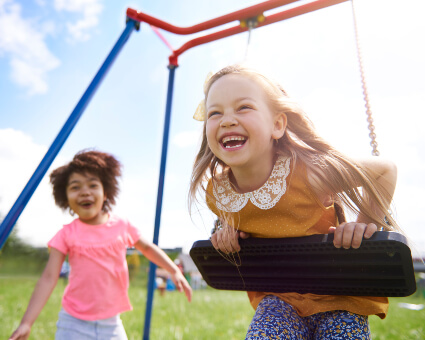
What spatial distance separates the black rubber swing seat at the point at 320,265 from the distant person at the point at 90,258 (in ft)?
2.78

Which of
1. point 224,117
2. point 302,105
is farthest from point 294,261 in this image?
point 302,105

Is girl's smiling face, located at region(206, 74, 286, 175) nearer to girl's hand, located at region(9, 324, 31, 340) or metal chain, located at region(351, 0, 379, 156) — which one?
metal chain, located at region(351, 0, 379, 156)

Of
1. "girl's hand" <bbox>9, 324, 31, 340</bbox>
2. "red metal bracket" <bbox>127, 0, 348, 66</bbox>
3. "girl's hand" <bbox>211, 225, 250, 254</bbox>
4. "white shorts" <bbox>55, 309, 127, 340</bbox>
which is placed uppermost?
"red metal bracket" <bbox>127, 0, 348, 66</bbox>

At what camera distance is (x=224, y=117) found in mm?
1387

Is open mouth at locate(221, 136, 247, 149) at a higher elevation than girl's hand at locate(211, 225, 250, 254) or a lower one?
higher

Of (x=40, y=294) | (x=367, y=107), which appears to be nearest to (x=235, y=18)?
(x=367, y=107)

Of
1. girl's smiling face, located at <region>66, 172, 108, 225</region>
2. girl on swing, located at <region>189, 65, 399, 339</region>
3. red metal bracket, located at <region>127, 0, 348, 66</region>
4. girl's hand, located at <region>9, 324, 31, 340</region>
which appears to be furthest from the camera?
girl's smiling face, located at <region>66, 172, 108, 225</region>

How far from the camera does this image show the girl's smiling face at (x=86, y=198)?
7.76 feet

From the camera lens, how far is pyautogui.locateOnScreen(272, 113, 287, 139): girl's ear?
1.51 meters

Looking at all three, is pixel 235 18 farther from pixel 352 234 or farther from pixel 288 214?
pixel 352 234

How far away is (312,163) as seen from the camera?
1442mm

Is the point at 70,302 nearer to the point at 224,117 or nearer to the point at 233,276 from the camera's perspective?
the point at 233,276

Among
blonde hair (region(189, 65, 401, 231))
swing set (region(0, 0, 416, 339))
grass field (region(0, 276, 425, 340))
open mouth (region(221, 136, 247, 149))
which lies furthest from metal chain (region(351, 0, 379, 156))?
grass field (region(0, 276, 425, 340))

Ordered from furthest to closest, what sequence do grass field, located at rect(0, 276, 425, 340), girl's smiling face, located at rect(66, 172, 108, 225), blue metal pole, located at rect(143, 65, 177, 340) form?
grass field, located at rect(0, 276, 425, 340)
blue metal pole, located at rect(143, 65, 177, 340)
girl's smiling face, located at rect(66, 172, 108, 225)
